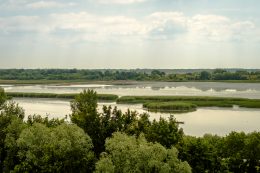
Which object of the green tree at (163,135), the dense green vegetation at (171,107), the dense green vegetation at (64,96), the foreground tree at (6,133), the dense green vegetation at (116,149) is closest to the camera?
the dense green vegetation at (116,149)

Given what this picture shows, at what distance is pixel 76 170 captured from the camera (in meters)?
32.3

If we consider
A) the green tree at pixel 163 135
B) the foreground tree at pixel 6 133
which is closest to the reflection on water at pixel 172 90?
the green tree at pixel 163 135

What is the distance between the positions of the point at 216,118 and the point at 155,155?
49617 mm

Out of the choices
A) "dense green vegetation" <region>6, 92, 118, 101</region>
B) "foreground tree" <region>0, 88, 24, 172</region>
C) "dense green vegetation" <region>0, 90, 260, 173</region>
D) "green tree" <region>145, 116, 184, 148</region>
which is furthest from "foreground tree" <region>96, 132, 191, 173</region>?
"dense green vegetation" <region>6, 92, 118, 101</region>

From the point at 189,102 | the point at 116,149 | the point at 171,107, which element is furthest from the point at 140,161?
the point at 189,102

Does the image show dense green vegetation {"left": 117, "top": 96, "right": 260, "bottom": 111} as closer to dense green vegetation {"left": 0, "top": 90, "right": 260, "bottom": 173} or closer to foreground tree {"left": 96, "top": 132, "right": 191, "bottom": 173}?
dense green vegetation {"left": 0, "top": 90, "right": 260, "bottom": 173}

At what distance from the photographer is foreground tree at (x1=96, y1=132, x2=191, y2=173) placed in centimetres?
2659

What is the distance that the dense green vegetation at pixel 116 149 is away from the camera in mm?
27312

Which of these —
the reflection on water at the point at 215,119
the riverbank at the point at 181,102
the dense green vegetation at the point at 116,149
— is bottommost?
the reflection on water at the point at 215,119

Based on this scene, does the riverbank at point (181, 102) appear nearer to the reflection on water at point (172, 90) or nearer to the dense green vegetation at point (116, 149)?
the reflection on water at point (172, 90)

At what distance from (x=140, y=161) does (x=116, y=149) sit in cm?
204

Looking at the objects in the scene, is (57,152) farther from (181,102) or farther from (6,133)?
(181,102)

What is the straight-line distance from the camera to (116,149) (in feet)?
91.6

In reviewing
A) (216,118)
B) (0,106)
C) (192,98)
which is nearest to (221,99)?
(192,98)
